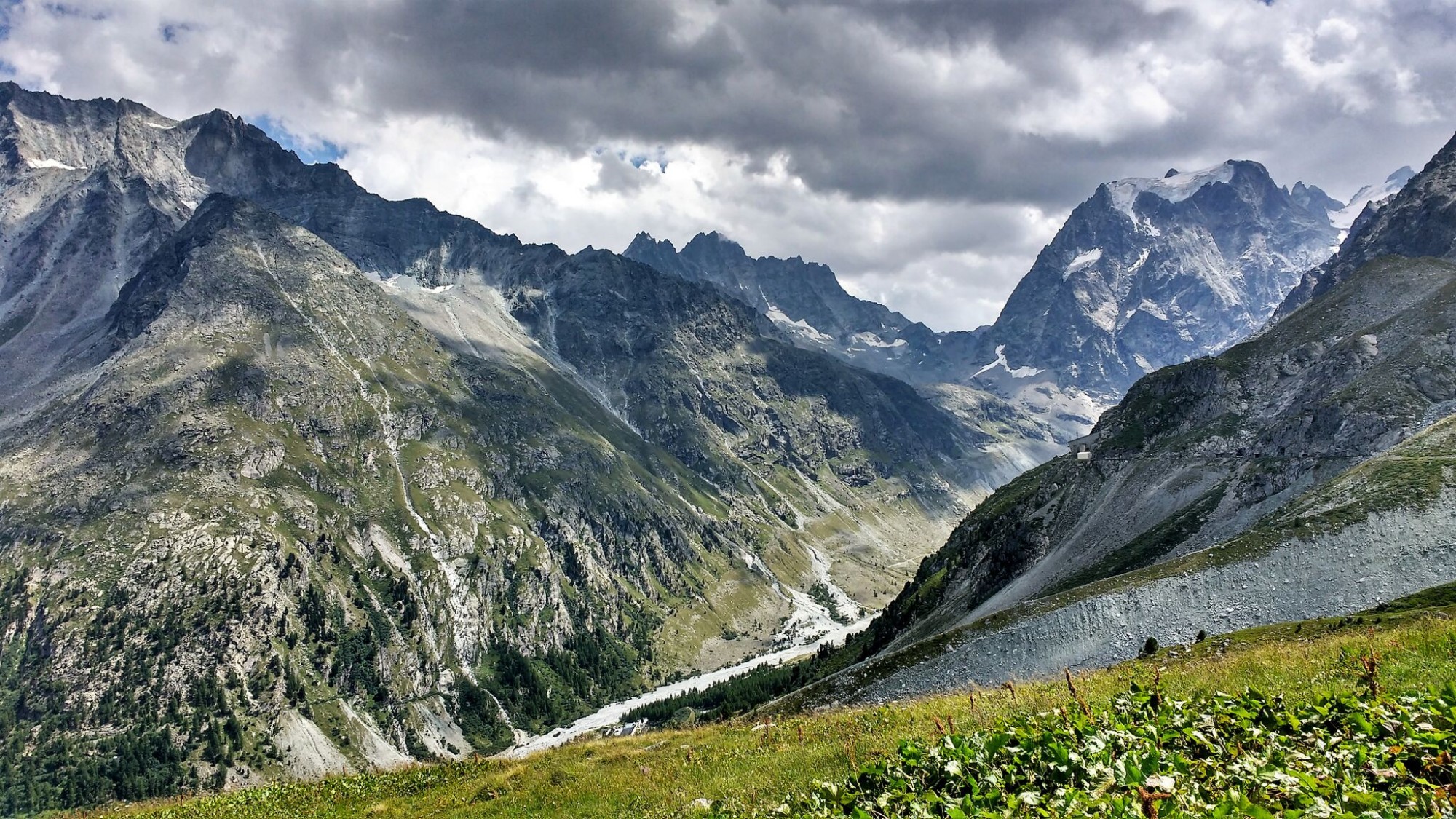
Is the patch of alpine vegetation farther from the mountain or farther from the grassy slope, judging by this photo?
the mountain

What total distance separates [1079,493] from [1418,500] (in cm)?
6194

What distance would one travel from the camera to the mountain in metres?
59.8

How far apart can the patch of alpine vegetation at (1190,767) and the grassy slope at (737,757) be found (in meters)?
2.68

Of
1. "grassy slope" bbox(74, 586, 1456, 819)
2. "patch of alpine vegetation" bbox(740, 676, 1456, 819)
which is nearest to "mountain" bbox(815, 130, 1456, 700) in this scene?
"grassy slope" bbox(74, 586, 1456, 819)

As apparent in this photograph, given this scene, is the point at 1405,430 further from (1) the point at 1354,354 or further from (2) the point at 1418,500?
(2) the point at 1418,500

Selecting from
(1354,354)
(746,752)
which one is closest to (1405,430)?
(1354,354)

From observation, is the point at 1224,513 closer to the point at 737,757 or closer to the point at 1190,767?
the point at 737,757

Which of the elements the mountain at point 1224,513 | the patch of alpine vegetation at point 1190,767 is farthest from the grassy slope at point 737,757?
the mountain at point 1224,513

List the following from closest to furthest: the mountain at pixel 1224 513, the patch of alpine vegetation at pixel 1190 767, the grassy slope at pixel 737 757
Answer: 1. the patch of alpine vegetation at pixel 1190 767
2. the grassy slope at pixel 737 757
3. the mountain at pixel 1224 513

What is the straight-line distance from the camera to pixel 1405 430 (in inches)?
3674

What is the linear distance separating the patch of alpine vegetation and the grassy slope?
2675mm

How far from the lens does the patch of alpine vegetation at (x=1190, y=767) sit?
849 centimetres

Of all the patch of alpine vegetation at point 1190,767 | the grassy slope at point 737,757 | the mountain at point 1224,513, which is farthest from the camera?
the mountain at point 1224,513

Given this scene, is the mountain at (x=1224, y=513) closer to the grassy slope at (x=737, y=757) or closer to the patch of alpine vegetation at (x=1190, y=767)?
the grassy slope at (x=737, y=757)
